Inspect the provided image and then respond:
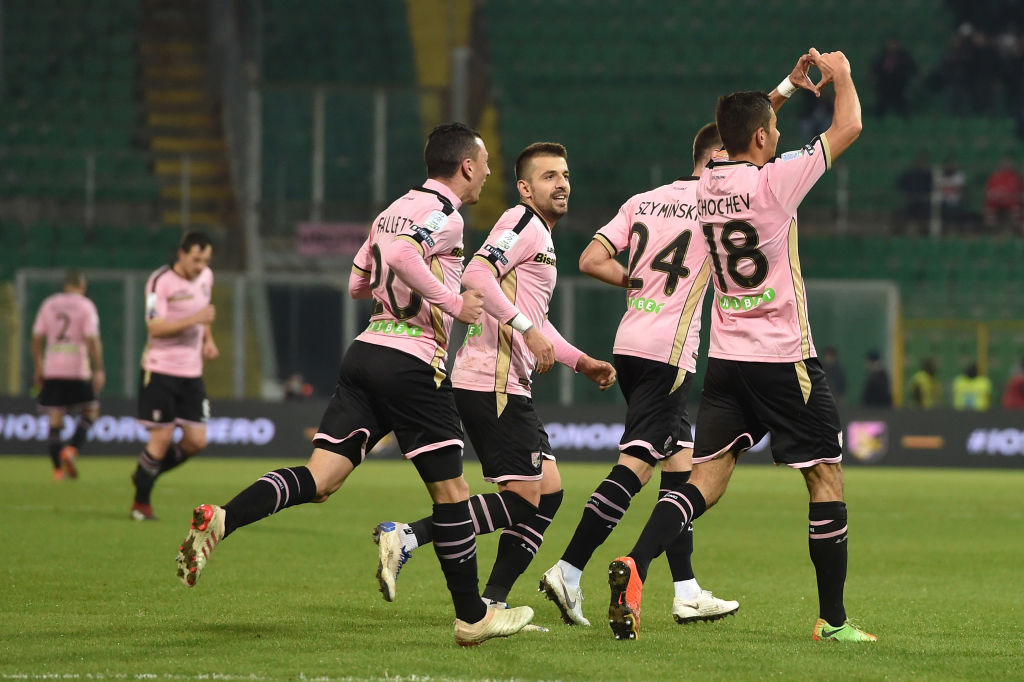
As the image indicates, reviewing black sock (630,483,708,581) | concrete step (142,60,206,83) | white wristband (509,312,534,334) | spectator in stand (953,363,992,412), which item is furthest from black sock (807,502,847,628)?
concrete step (142,60,206,83)

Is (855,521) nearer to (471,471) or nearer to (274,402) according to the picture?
(471,471)

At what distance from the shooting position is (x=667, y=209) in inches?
282

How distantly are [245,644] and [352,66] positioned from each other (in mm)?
23286

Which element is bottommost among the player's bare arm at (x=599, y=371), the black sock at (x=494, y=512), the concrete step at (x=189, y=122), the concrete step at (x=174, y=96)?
the black sock at (x=494, y=512)

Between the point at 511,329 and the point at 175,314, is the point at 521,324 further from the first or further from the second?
the point at 175,314

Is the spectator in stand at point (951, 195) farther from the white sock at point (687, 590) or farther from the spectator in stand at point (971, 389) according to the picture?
the white sock at point (687, 590)

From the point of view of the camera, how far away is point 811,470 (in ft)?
20.5

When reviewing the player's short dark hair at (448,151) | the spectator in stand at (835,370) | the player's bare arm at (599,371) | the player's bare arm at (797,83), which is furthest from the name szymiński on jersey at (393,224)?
the spectator in stand at (835,370)

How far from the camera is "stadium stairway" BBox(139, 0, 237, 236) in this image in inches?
931

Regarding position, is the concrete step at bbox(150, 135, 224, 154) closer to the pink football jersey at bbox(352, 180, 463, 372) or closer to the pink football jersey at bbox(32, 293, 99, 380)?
the pink football jersey at bbox(32, 293, 99, 380)

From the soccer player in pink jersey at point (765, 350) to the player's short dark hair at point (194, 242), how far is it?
6.10m

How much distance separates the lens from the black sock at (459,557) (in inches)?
233

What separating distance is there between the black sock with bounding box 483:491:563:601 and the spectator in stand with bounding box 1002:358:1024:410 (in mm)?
16223

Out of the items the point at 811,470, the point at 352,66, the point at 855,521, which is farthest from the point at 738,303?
the point at 352,66
